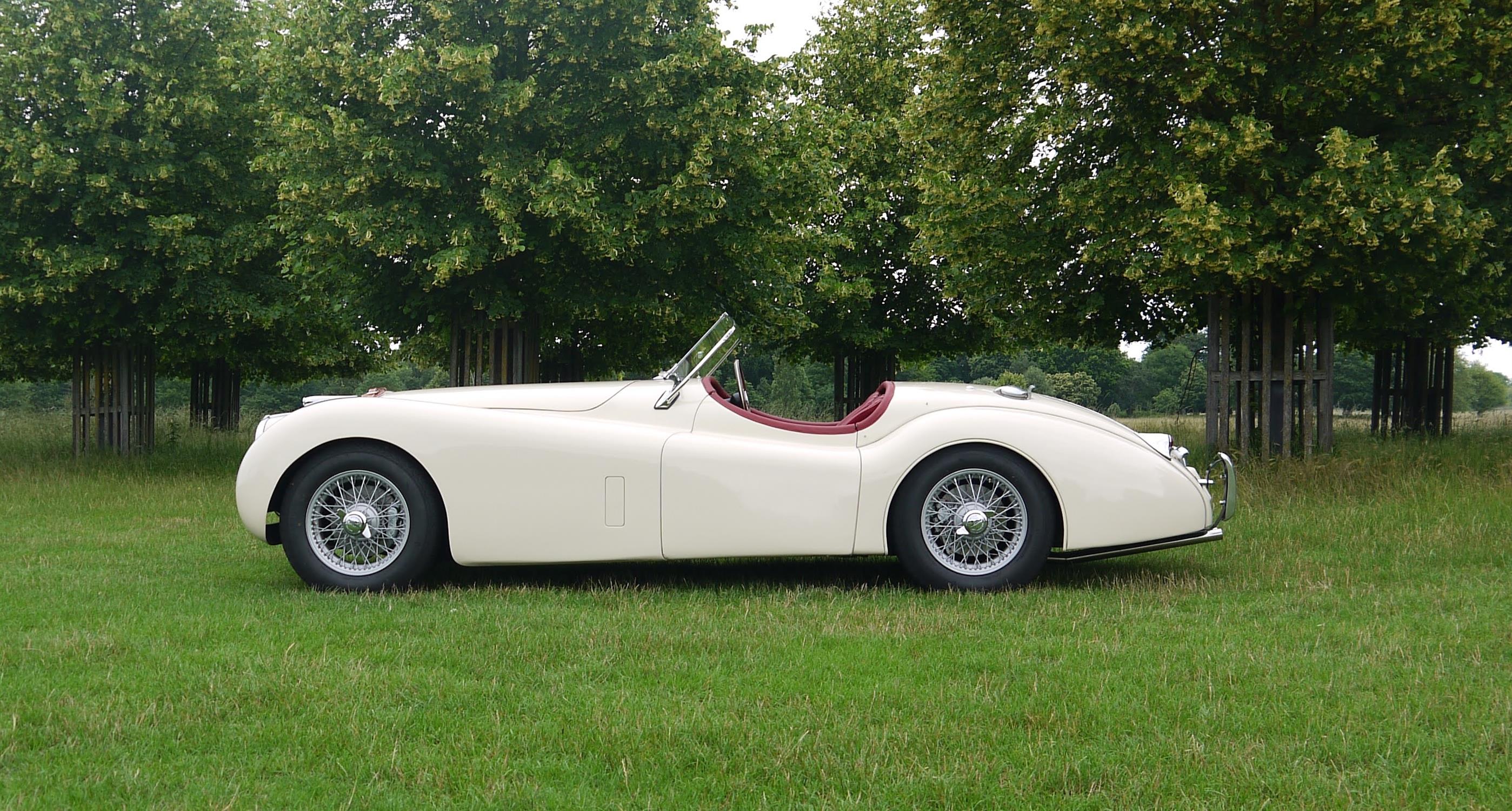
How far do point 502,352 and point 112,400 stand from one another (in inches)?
255

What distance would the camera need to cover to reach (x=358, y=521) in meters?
6.02

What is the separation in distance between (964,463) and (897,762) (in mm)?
2959

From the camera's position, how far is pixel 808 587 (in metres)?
6.25

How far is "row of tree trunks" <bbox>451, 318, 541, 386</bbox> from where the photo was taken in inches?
585

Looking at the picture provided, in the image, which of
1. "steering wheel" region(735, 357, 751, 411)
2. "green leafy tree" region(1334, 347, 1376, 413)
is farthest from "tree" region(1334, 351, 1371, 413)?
"steering wheel" region(735, 357, 751, 411)

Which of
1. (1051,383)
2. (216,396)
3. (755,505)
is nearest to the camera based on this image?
(755,505)

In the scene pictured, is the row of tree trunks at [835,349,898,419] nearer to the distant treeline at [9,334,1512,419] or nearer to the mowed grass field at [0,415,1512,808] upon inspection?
the mowed grass field at [0,415,1512,808]

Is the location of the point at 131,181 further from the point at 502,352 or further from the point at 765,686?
the point at 765,686

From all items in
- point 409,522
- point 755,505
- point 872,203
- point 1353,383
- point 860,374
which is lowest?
point 409,522

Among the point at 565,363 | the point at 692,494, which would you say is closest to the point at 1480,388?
the point at 565,363

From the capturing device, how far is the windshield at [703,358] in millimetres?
6391

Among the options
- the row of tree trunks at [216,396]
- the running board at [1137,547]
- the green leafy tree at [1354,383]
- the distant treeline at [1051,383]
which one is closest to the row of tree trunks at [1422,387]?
the running board at [1137,547]

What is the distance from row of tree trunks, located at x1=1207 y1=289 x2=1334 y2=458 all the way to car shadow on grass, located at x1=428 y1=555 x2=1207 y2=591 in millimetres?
6490

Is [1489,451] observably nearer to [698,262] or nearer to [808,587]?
[698,262]
